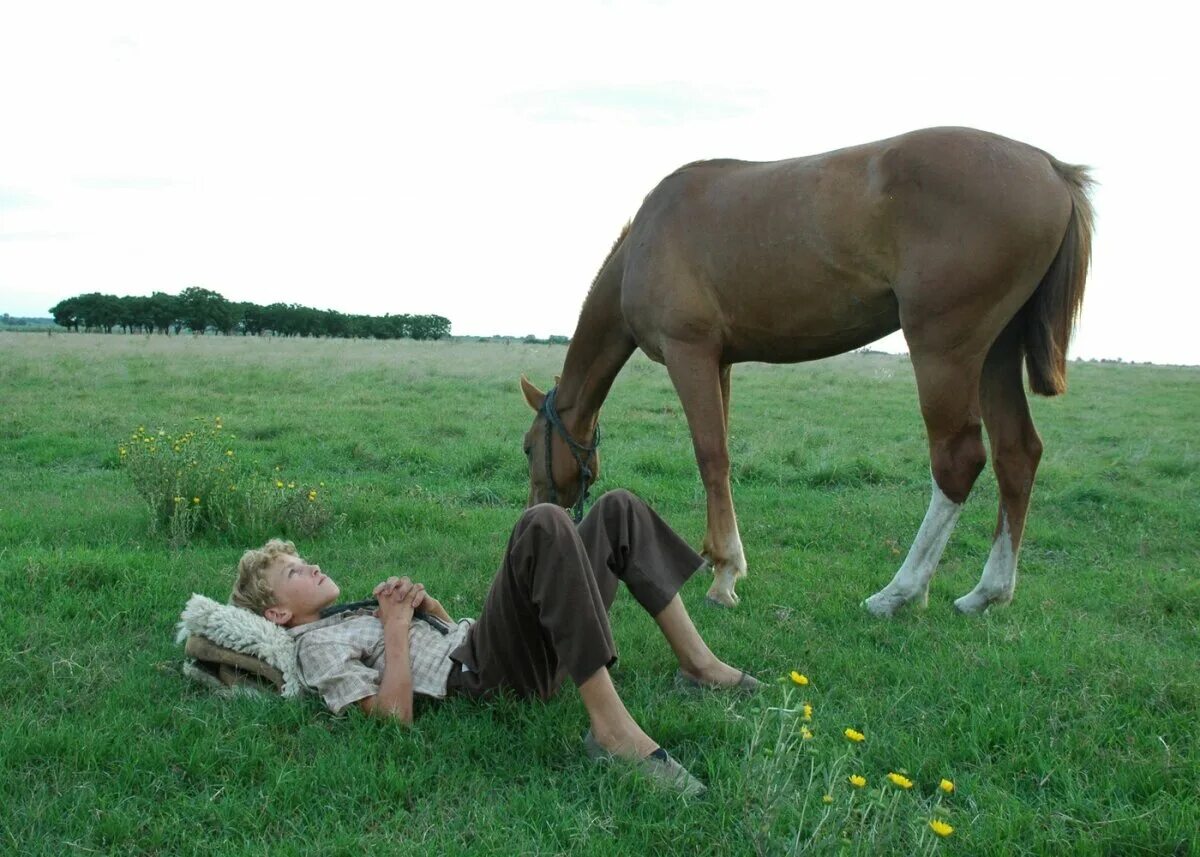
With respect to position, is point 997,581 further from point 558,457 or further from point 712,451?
point 558,457

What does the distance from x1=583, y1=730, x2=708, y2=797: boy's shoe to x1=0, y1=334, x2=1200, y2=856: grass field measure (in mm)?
51

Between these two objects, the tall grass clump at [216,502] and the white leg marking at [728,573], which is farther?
the tall grass clump at [216,502]

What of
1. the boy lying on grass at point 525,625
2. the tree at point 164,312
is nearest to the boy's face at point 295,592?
the boy lying on grass at point 525,625

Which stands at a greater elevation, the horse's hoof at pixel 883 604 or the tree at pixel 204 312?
the tree at pixel 204 312

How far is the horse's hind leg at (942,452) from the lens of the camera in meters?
4.27

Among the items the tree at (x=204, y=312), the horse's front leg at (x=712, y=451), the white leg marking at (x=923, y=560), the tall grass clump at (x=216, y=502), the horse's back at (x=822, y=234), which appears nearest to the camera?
the horse's back at (x=822, y=234)

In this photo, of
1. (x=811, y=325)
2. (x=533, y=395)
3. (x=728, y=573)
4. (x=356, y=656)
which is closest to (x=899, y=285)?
(x=811, y=325)

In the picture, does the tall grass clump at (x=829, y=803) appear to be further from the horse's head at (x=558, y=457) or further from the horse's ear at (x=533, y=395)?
the horse's ear at (x=533, y=395)

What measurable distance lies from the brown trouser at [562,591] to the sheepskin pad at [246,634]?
23.5 inches

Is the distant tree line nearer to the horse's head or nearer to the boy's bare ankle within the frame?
the horse's head

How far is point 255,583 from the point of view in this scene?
11.1 ft

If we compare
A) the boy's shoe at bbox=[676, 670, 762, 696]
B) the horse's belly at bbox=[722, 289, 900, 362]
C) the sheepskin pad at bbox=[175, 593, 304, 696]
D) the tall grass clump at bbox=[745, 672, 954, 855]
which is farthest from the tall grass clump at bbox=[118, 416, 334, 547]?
the tall grass clump at bbox=[745, 672, 954, 855]

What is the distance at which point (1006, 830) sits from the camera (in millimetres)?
2420

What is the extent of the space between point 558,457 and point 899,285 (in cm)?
270
